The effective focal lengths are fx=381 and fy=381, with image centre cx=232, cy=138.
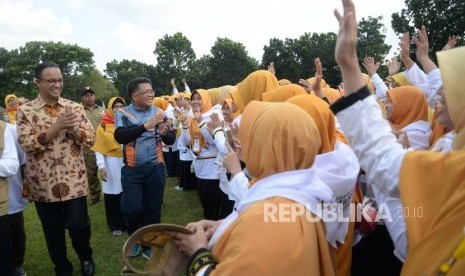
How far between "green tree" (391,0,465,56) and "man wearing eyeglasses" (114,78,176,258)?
2280 centimetres

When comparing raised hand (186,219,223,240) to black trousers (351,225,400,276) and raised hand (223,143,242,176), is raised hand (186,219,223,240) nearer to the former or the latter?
raised hand (223,143,242,176)

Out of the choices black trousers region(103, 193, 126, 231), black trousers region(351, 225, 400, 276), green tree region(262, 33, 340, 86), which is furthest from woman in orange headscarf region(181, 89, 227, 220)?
green tree region(262, 33, 340, 86)

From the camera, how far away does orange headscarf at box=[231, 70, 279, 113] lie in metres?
4.33

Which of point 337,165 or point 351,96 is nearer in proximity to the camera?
point 351,96

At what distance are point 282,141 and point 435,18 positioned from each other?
27356 mm

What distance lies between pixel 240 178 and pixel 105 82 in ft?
179

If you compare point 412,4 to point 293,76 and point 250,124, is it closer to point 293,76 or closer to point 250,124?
point 293,76

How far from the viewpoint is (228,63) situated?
46.3 m

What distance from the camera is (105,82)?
5359 cm

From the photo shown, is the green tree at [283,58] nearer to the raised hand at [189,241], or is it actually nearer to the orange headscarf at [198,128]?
the orange headscarf at [198,128]

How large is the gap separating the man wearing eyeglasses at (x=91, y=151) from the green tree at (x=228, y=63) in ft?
119

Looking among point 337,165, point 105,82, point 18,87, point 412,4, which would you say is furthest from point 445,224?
point 105,82

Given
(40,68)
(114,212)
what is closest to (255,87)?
(40,68)

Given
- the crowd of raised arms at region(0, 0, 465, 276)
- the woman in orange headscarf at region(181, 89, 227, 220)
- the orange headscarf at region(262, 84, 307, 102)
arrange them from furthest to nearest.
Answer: the woman in orange headscarf at region(181, 89, 227, 220)
the orange headscarf at region(262, 84, 307, 102)
the crowd of raised arms at region(0, 0, 465, 276)
